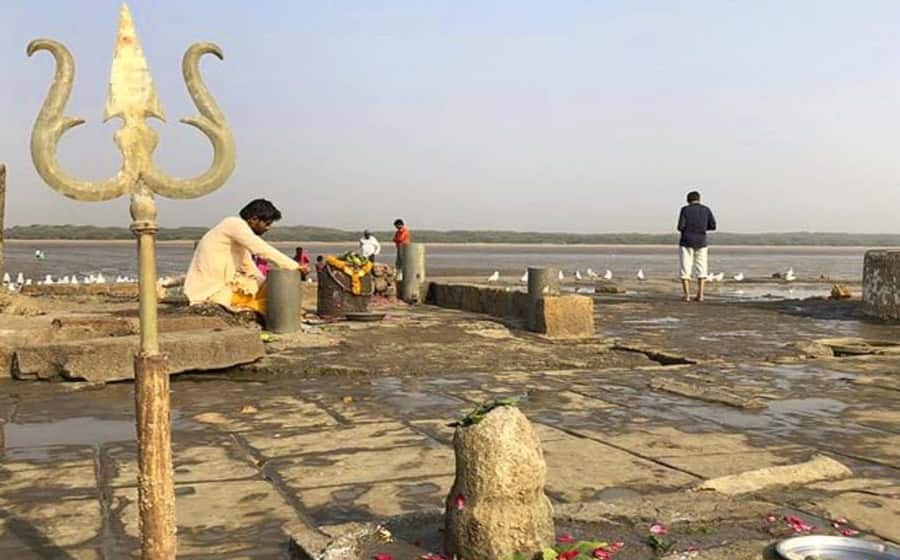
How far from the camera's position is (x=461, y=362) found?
27.8 feet

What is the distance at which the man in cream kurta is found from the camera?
913 centimetres

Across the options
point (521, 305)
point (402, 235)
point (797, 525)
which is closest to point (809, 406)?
point (797, 525)

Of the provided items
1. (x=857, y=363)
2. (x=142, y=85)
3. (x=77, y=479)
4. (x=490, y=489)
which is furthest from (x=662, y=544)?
(x=857, y=363)

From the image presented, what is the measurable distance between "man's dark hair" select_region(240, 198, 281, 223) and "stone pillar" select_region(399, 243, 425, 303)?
6831mm

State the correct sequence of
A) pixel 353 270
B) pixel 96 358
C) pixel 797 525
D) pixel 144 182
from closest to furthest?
1. pixel 144 182
2. pixel 797 525
3. pixel 96 358
4. pixel 353 270

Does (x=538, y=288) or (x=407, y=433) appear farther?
(x=538, y=288)

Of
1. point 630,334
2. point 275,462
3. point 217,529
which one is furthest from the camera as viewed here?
point 630,334

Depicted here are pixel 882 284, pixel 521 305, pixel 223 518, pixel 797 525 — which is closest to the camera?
pixel 797 525

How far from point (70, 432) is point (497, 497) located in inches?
134

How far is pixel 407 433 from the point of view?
5.49 metres

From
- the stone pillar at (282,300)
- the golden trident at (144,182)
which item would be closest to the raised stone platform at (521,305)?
the stone pillar at (282,300)

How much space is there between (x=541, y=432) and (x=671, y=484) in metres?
1.24

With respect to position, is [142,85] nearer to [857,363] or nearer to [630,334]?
[857,363]

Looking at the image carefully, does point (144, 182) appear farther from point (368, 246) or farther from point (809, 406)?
point (368, 246)
